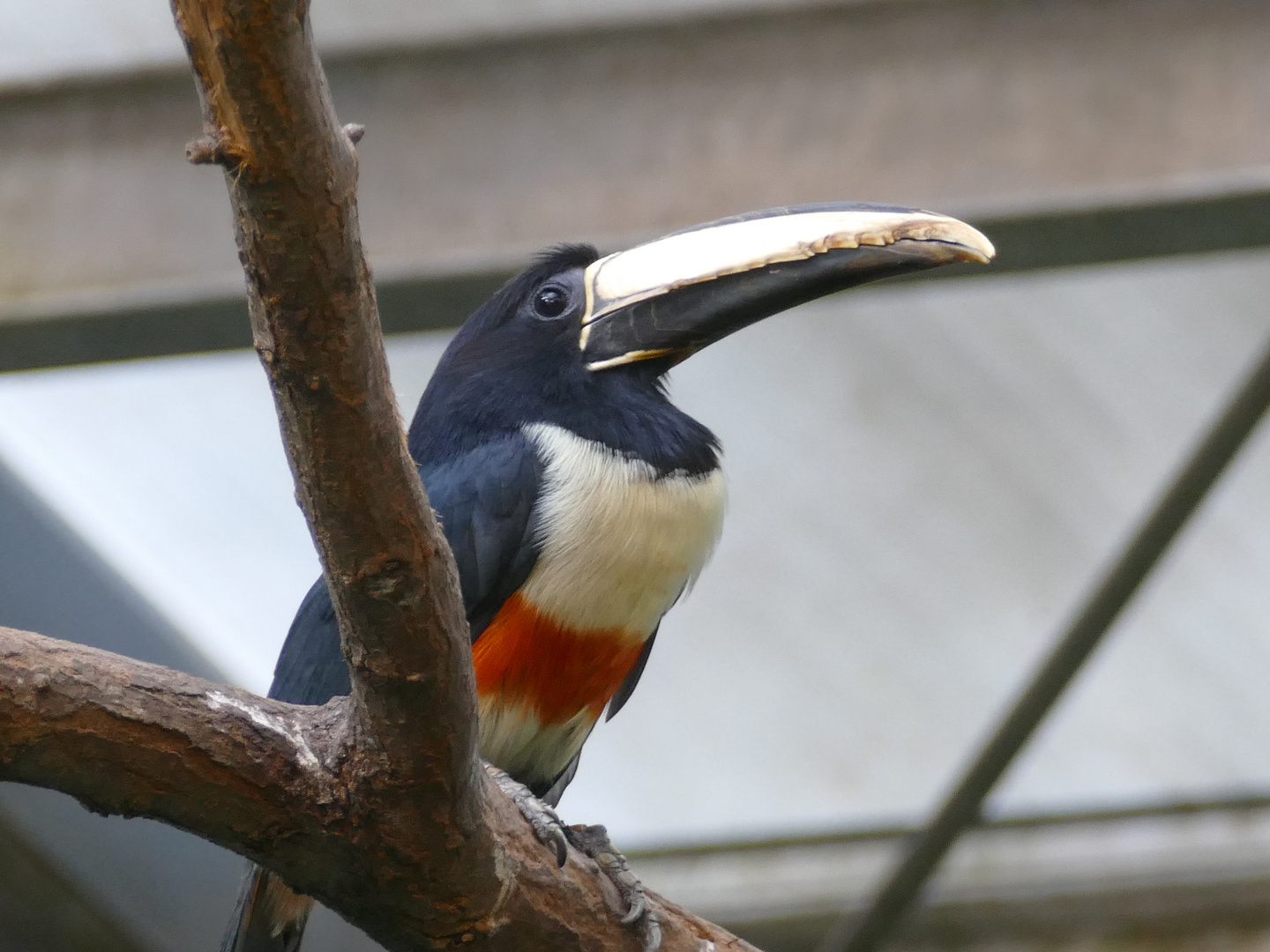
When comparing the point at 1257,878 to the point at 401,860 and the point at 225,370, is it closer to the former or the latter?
the point at 225,370

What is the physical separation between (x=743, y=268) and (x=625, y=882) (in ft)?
3.65

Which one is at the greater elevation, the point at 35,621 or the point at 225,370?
the point at 225,370

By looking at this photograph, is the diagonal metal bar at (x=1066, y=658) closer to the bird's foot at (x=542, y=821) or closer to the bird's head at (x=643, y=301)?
the bird's head at (x=643, y=301)

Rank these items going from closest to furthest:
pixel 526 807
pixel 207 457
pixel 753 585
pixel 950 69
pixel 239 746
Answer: pixel 239 746
pixel 526 807
pixel 950 69
pixel 207 457
pixel 753 585

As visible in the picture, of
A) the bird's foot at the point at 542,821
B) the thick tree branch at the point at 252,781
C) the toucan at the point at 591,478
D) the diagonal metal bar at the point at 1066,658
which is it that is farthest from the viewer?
the diagonal metal bar at the point at 1066,658

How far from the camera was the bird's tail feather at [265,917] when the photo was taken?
262 cm

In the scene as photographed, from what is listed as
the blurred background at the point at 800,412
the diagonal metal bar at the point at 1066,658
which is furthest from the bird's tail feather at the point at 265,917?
the diagonal metal bar at the point at 1066,658

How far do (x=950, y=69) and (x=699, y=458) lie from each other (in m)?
1.67

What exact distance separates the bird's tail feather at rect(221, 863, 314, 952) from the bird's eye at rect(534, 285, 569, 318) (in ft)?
4.04

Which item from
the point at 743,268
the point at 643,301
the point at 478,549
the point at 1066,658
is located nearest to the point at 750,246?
the point at 743,268

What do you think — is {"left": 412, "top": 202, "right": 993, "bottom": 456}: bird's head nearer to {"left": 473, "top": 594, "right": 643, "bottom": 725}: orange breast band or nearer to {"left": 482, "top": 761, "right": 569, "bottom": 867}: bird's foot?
{"left": 473, "top": 594, "right": 643, "bottom": 725}: orange breast band

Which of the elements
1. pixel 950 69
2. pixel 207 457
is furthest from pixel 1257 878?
pixel 207 457

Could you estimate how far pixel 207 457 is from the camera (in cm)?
479

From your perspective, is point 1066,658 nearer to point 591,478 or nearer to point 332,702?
point 591,478
